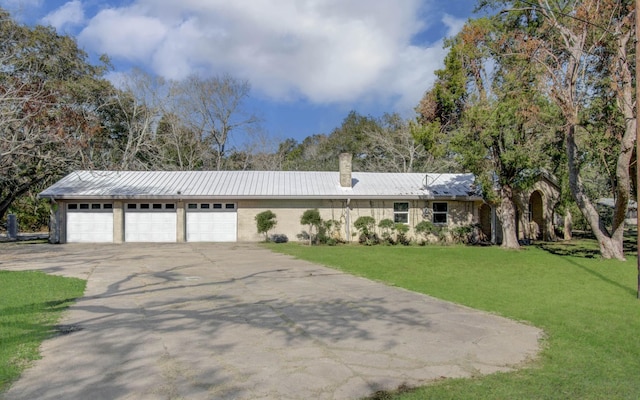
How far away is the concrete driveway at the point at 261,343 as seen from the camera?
433 cm

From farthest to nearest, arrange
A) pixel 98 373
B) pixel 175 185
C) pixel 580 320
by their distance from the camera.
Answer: pixel 175 185
pixel 580 320
pixel 98 373

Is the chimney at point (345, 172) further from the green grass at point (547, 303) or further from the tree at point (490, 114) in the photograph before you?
the green grass at point (547, 303)

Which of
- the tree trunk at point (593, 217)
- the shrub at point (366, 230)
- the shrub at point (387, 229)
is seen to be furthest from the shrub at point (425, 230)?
the tree trunk at point (593, 217)

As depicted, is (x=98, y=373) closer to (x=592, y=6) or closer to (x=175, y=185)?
(x=592, y=6)

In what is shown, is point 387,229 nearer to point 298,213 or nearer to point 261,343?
point 298,213

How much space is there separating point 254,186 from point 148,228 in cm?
592

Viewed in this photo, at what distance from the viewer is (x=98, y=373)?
4605 millimetres

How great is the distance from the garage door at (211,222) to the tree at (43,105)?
6.28 meters

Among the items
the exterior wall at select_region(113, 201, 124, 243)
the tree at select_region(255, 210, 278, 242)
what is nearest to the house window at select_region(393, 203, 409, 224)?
the tree at select_region(255, 210, 278, 242)

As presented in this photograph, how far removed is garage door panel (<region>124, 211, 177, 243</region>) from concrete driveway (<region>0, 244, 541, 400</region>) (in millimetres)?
14836

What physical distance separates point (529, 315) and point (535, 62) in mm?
13123

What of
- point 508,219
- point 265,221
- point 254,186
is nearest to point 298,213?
point 265,221

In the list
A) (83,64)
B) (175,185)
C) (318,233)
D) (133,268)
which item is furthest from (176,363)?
(83,64)

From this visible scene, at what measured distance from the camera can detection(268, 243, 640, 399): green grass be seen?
4301 mm
